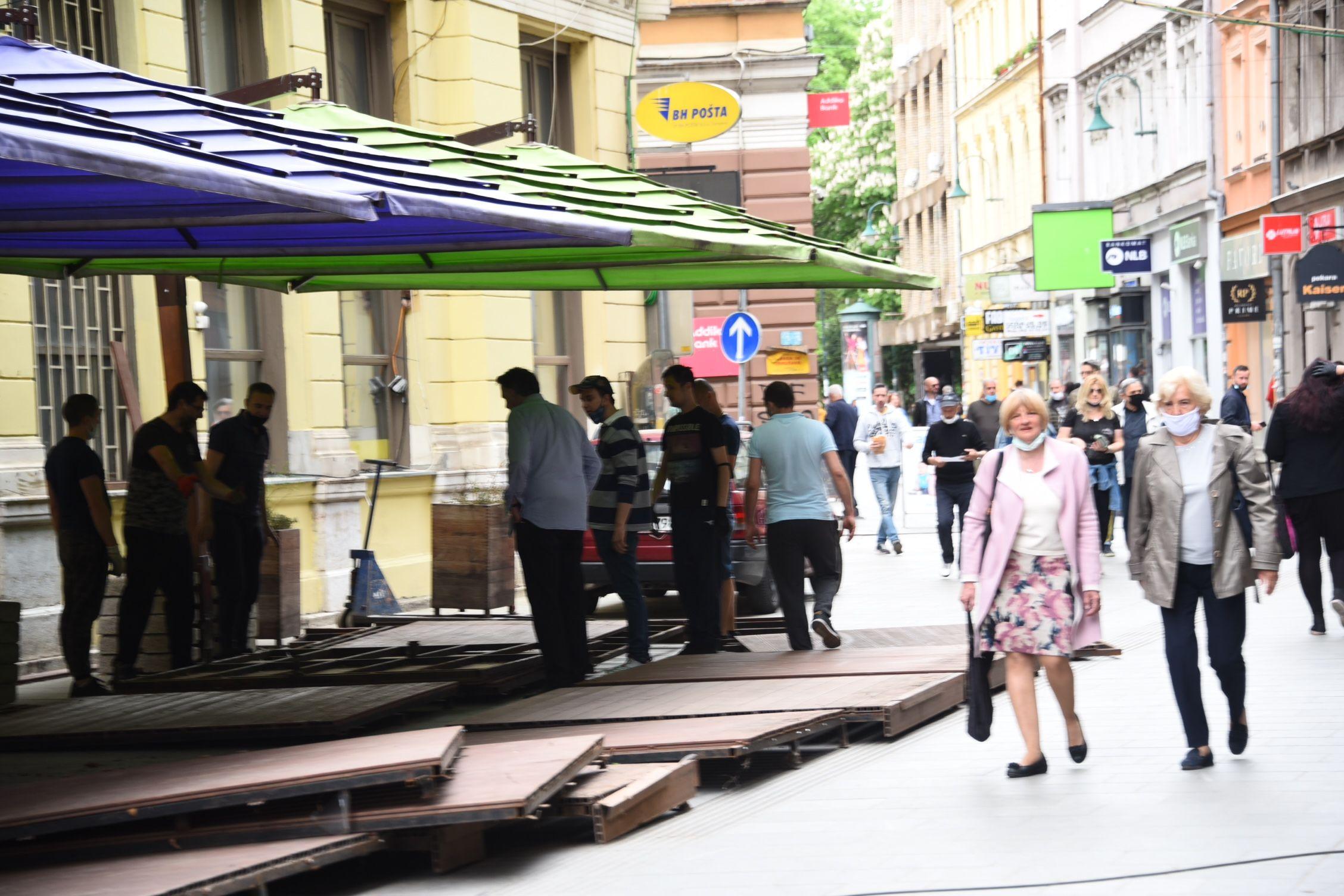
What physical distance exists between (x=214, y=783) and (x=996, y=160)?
54575mm

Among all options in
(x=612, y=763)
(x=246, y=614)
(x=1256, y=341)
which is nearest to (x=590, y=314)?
(x=246, y=614)

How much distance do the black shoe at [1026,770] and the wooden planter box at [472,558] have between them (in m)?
6.79

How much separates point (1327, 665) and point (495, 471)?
9.43 metres

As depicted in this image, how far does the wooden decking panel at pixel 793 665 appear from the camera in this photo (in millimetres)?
11078

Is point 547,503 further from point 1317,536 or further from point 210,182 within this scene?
point 1317,536

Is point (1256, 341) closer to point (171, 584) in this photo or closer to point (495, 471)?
point (495, 471)

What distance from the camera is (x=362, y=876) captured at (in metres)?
7.51

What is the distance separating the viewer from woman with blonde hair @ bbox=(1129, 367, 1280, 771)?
868 centimetres

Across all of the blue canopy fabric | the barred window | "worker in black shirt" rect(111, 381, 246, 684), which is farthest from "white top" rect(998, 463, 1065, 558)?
the barred window

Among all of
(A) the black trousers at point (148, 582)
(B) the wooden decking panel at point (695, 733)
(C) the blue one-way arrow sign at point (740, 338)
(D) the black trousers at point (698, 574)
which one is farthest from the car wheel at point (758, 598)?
(C) the blue one-way arrow sign at point (740, 338)

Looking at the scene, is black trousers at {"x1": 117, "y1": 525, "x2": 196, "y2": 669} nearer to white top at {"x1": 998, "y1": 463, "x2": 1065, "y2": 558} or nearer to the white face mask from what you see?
white top at {"x1": 998, "y1": 463, "x2": 1065, "y2": 558}

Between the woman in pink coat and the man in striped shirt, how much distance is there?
13.0ft

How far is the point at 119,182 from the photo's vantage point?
28.1 feet

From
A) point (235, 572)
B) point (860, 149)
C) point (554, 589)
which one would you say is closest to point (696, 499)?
point (554, 589)
